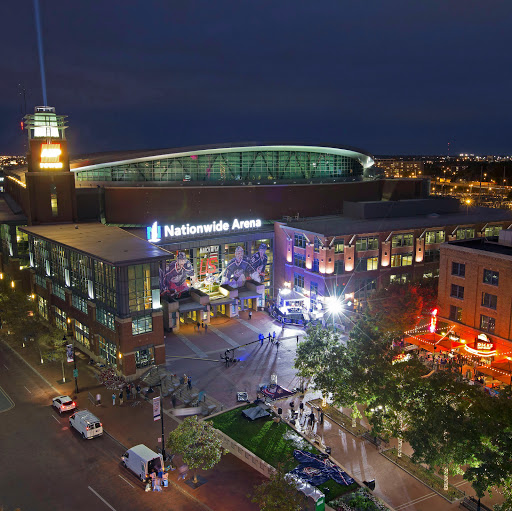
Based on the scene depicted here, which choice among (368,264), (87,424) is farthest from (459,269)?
(87,424)

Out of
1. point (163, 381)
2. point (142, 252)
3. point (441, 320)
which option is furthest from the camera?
point (441, 320)

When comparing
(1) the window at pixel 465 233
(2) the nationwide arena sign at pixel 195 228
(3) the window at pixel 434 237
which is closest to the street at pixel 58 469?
(2) the nationwide arena sign at pixel 195 228

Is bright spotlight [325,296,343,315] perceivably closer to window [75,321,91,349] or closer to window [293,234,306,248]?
window [293,234,306,248]

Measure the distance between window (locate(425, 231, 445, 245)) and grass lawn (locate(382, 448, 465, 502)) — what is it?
4612 cm

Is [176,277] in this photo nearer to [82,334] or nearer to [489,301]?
[82,334]

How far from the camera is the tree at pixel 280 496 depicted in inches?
1113

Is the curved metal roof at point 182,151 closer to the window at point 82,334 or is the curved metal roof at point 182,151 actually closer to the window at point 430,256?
the window at point 430,256

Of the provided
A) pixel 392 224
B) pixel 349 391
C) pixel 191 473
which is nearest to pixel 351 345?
pixel 349 391

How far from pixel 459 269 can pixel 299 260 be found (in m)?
23.8

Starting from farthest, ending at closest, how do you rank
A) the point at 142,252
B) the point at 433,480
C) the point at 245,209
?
1. the point at 245,209
2. the point at 142,252
3. the point at 433,480

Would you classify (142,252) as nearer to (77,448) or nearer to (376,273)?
(77,448)

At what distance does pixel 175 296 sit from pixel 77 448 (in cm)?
3146

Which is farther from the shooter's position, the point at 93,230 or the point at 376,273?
the point at 376,273

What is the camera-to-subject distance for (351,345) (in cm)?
4231
